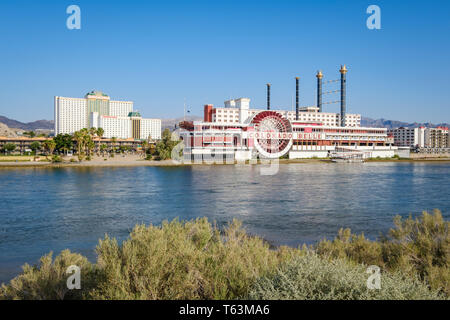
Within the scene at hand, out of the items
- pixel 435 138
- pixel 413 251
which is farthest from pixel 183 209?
pixel 435 138

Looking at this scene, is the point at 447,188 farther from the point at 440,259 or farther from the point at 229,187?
the point at 440,259

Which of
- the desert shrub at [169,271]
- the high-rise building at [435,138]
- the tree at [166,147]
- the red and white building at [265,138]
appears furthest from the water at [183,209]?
the high-rise building at [435,138]

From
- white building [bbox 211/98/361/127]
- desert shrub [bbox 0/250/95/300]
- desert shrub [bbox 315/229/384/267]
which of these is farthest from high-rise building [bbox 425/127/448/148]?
desert shrub [bbox 0/250/95/300]

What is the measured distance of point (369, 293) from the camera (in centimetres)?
602

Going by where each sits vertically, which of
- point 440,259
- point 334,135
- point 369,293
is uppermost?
point 334,135

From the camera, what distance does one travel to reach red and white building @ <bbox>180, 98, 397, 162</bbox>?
94.6 meters

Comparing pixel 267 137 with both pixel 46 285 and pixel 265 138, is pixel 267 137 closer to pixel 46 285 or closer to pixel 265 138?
pixel 265 138

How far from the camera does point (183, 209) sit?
3036cm

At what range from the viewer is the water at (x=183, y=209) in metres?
20.6

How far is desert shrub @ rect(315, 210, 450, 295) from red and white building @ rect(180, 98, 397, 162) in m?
81.8

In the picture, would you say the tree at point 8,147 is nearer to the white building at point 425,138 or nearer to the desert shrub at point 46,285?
the desert shrub at point 46,285

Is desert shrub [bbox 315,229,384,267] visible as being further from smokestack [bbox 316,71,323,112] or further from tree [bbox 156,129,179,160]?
smokestack [bbox 316,71,323,112]

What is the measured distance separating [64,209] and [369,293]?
29.2 metres
